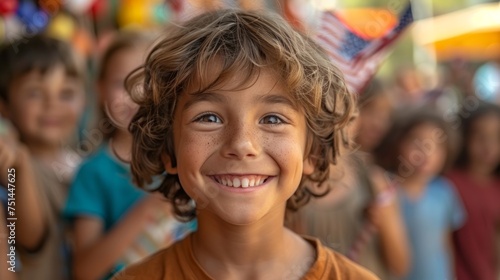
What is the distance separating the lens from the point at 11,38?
8.92 feet

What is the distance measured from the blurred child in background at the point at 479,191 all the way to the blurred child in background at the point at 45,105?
5.79 ft

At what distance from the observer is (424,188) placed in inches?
125

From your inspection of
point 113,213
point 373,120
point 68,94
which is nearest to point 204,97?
point 113,213

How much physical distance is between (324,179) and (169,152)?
0.38 m

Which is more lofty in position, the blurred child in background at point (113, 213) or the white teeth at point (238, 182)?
the white teeth at point (238, 182)

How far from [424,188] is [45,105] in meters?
1.56

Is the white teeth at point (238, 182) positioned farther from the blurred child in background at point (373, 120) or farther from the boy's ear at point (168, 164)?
the blurred child in background at point (373, 120)

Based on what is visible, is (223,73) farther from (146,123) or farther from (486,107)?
(486,107)

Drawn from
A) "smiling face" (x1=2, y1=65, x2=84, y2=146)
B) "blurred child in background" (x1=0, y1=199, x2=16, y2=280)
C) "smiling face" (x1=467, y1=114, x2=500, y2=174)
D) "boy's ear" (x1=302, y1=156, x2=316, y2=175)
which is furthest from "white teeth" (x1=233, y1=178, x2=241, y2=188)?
"smiling face" (x1=467, y1=114, x2=500, y2=174)

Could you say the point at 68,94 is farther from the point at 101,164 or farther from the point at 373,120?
the point at 373,120

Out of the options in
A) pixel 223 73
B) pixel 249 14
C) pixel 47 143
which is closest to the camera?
pixel 223 73

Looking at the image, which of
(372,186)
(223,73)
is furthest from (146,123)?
(372,186)

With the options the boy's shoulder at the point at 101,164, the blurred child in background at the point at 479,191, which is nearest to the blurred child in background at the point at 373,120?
the blurred child in background at the point at 479,191

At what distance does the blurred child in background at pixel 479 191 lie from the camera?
3.38 meters
